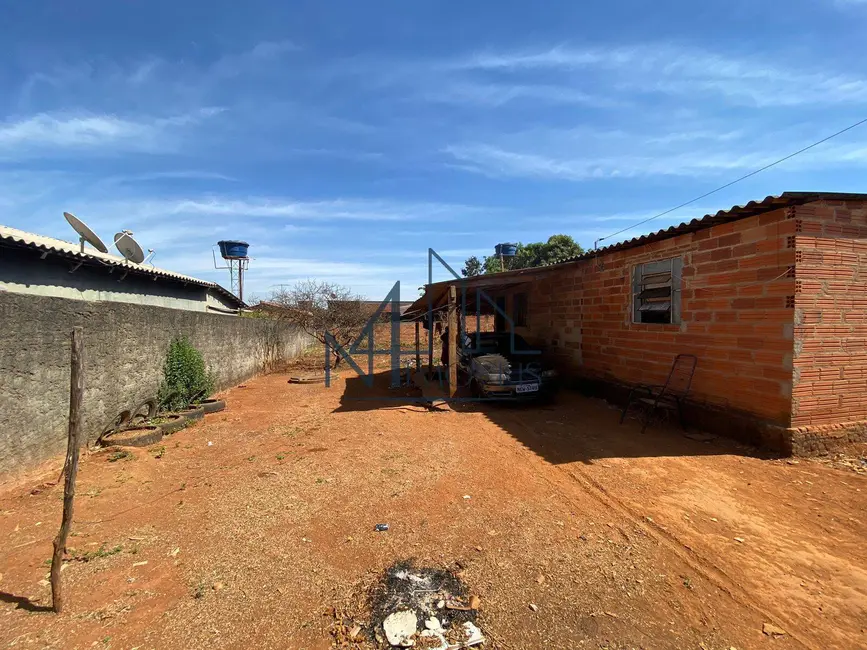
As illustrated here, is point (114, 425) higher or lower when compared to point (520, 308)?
lower

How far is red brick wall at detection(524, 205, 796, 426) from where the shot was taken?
498 cm

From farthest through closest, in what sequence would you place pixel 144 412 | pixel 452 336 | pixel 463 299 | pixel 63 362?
pixel 463 299 < pixel 452 336 < pixel 144 412 < pixel 63 362

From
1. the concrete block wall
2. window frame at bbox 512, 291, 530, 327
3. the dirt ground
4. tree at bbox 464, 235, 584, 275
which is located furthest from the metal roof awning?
tree at bbox 464, 235, 584, 275

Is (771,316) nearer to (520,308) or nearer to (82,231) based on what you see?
(520,308)

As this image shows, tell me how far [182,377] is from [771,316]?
31.3 feet

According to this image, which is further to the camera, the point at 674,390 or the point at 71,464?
the point at 674,390

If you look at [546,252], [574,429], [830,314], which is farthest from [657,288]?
[546,252]

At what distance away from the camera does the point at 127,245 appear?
10.6m

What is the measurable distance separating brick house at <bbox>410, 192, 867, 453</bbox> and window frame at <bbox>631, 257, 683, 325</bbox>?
0.02 meters

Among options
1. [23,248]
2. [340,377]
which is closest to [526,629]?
[23,248]

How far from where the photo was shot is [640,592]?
2.64 meters

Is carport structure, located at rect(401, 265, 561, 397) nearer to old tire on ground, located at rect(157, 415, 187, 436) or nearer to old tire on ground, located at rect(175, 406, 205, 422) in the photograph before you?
old tire on ground, located at rect(175, 406, 205, 422)

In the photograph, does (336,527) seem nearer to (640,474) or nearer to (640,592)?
(640,592)

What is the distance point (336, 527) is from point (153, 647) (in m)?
1.50
